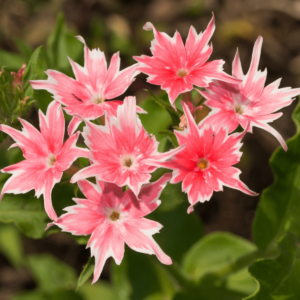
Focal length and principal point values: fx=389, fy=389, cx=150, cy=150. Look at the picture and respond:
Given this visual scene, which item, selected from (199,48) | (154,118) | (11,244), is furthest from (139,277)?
(199,48)

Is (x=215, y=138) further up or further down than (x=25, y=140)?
further up

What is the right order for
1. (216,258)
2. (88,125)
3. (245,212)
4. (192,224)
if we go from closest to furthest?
(88,125), (216,258), (192,224), (245,212)

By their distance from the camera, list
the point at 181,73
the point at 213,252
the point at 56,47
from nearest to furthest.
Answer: the point at 181,73 → the point at 56,47 → the point at 213,252

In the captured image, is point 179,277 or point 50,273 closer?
point 179,277

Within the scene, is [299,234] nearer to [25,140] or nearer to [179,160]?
[179,160]

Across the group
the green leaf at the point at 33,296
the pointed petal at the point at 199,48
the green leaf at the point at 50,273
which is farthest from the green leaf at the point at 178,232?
the pointed petal at the point at 199,48

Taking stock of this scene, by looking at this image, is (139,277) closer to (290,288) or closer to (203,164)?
A: (290,288)

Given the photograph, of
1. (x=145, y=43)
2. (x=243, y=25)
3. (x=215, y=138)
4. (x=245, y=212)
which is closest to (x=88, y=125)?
(x=215, y=138)

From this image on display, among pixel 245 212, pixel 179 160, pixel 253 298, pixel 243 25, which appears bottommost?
pixel 245 212

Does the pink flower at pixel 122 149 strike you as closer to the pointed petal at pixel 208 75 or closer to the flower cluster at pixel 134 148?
the flower cluster at pixel 134 148
